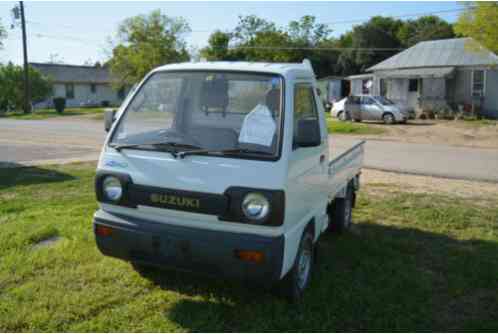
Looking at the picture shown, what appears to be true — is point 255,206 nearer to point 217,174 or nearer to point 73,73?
point 217,174

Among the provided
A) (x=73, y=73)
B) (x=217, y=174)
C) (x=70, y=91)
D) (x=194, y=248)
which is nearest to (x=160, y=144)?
(x=217, y=174)

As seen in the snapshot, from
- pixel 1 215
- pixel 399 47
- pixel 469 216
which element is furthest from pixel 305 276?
pixel 399 47

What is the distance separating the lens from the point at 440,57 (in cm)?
3275

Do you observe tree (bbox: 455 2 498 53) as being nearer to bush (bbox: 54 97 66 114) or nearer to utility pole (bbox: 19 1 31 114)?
bush (bbox: 54 97 66 114)

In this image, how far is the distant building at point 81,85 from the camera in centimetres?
5534

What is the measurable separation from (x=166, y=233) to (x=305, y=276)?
1.48 meters

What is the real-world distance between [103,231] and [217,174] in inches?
44.5

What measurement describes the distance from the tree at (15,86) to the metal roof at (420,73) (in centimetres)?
3046

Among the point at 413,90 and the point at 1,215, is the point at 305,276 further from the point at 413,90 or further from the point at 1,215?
the point at 413,90

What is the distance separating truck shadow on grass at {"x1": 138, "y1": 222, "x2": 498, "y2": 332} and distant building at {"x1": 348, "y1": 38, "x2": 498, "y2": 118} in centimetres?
2575

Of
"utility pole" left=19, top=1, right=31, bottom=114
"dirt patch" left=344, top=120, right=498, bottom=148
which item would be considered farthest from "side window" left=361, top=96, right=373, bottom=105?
"utility pole" left=19, top=1, right=31, bottom=114

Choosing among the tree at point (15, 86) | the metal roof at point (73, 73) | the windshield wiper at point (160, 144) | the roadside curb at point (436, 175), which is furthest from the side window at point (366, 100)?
the metal roof at point (73, 73)

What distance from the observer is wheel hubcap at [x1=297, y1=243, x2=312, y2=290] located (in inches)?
176

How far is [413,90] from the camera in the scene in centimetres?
3306
